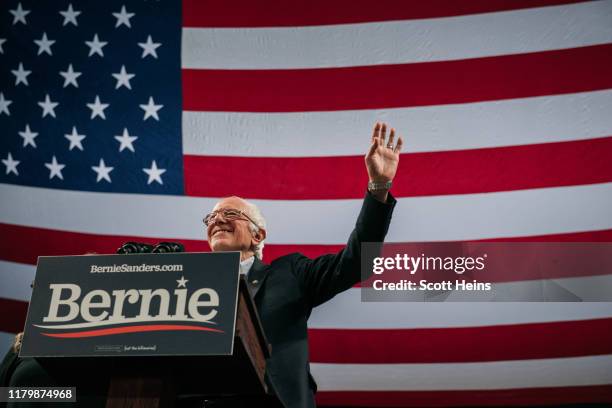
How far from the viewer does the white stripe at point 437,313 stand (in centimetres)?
310

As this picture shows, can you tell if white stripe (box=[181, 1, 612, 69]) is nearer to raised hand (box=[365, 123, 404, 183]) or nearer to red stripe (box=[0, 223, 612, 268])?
red stripe (box=[0, 223, 612, 268])

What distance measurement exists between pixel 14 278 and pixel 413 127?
2201 millimetres

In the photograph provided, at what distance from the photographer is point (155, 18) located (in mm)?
3428

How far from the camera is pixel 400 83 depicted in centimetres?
322

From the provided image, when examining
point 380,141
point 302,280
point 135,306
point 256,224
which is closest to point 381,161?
point 380,141

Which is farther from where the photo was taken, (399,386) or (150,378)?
(399,386)

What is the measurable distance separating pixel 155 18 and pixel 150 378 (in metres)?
2.76

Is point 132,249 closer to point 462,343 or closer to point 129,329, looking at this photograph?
point 129,329

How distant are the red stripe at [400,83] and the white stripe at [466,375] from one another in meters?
1.32

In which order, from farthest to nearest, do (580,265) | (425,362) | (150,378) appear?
(425,362)
(580,265)
(150,378)

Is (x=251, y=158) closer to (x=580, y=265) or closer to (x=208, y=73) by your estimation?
(x=208, y=73)

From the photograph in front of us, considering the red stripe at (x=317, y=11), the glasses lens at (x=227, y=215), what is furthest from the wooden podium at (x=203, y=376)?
the red stripe at (x=317, y=11)

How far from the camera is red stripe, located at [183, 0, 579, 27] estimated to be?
10.5ft

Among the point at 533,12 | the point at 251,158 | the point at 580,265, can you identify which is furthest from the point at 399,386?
the point at 533,12
